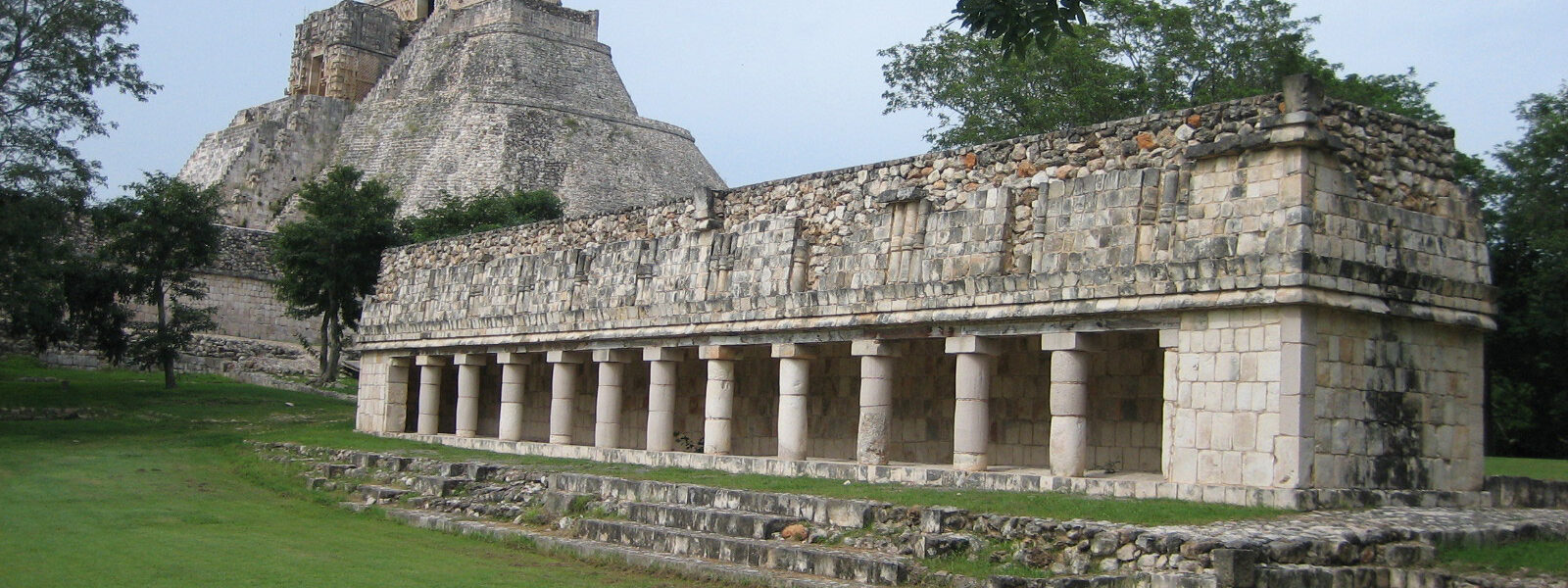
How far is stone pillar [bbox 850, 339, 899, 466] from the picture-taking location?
16234 mm

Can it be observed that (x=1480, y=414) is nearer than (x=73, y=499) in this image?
Yes

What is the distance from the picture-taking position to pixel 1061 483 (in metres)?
13.5

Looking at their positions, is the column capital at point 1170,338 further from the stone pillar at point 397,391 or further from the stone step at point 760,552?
the stone pillar at point 397,391

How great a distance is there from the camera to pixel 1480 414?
13.5 meters

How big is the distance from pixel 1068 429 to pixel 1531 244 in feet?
52.3

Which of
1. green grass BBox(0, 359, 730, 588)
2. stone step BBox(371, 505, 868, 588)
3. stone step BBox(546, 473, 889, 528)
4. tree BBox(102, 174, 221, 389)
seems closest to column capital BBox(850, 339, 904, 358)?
stone step BBox(546, 473, 889, 528)

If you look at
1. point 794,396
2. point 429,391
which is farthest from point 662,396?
point 429,391

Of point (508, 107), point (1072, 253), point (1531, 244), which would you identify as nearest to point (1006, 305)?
point (1072, 253)

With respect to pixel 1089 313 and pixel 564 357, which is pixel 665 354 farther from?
pixel 1089 313

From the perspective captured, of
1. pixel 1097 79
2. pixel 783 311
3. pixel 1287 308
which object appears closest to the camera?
pixel 1287 308

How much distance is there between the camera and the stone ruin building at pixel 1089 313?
12.1 metres

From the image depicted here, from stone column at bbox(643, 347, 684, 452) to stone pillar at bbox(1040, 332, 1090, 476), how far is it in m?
7.28

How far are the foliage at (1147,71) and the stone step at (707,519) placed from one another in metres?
20.8

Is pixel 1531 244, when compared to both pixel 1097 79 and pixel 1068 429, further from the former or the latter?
pixel 1068 429
